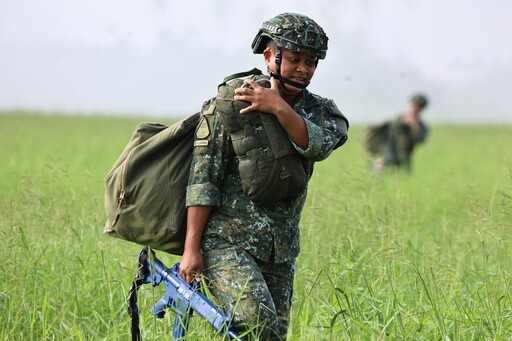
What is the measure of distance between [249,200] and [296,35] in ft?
2.29

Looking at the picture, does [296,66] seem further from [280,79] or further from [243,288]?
[243,288]

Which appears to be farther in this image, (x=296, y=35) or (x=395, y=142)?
(x=395, y=142)

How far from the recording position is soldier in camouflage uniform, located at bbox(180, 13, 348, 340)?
14.0 ft

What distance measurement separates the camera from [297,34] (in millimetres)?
4316

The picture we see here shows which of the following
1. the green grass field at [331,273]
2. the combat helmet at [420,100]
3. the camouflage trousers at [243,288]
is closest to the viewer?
the camouflage trousers at [243,288]

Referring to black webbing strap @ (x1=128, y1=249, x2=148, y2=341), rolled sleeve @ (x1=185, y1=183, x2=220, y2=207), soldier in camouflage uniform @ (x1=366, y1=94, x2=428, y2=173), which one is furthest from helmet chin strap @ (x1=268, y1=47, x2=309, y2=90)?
soldier in camouflage uniform @ (x1=366, y1=94, x2=428, y2=173)

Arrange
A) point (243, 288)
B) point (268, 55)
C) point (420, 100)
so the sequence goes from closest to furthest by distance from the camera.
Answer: point (243, 288)
point (268, 55)
point (420, 100)

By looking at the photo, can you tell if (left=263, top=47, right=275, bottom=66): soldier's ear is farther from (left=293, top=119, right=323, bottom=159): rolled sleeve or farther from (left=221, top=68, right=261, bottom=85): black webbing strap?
(left=293, top=119, right=323, bottom=159): rolled sleeve

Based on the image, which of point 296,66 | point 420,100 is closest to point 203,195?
point 296,66

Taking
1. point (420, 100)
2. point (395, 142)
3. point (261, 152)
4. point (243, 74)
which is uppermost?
point (243, 74)

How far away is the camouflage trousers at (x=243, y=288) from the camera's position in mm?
4246

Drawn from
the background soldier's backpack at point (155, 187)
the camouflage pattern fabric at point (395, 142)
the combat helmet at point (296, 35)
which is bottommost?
the camouflage pattern fabric at point (395, 142)

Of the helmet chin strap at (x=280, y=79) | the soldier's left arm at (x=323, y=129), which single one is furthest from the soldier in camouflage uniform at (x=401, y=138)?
the helmet chin strap at (x=280, y=79)

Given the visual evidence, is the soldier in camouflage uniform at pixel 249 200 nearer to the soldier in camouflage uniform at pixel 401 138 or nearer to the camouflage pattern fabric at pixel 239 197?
the camouflage pattern fabric at pixel 239 197
